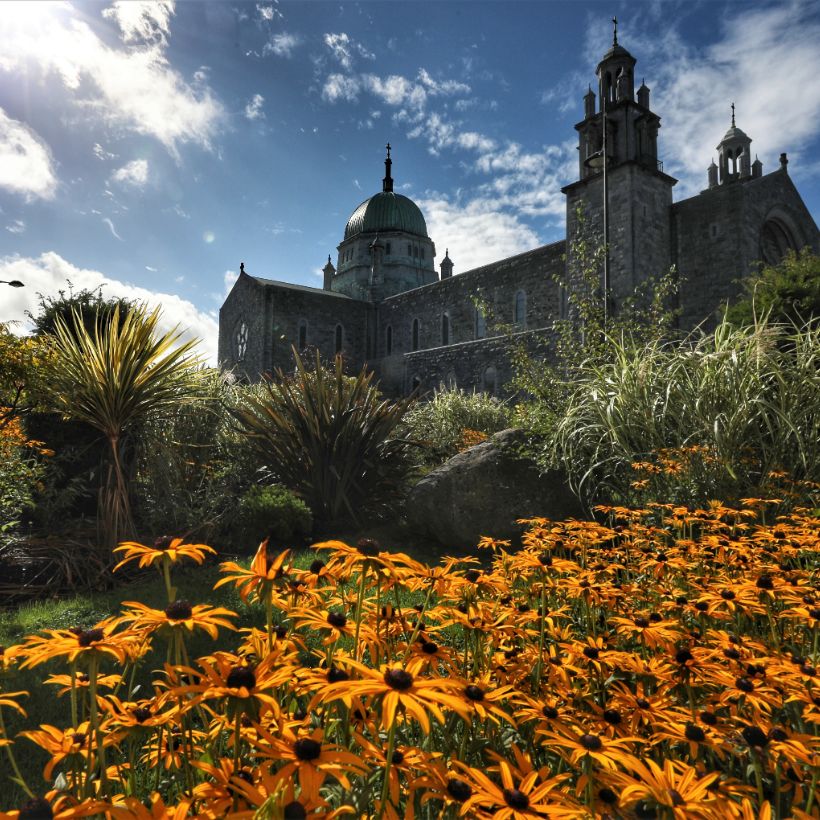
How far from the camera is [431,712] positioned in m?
1.40

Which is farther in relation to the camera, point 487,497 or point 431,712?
point 487,497

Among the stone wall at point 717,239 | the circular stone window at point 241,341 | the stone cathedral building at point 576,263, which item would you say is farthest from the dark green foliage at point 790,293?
the circular stone window at point 241,341

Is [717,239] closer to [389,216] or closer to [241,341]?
[241,341]

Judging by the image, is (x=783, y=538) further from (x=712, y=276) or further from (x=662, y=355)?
(x=712, y=276)

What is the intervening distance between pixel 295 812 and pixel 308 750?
96 millimetres

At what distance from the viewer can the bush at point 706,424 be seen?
14.5ft

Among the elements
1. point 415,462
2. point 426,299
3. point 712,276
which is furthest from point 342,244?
point 415,462

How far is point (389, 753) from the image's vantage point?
0.90 meters

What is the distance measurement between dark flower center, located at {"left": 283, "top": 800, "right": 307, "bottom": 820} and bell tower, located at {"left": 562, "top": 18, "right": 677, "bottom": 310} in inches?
723

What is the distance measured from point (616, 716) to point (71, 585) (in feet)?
16.3

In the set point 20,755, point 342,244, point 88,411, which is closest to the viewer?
point 20,755

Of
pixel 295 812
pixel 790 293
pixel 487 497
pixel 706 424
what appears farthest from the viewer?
pixel 790 293

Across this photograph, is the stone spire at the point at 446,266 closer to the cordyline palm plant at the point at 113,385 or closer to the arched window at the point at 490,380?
the arched window at the point at 490,380

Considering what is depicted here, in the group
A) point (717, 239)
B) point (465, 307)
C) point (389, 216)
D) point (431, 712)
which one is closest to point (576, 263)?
point (717, 239)
